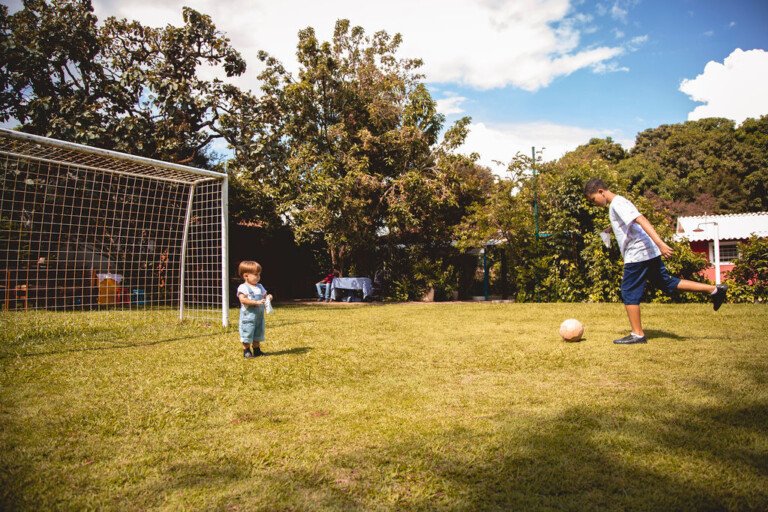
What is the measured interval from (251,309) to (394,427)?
10.4ft

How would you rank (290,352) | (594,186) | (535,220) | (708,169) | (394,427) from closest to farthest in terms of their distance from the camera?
(394,427), (290,352), (594,186), (535,220), (708,169)

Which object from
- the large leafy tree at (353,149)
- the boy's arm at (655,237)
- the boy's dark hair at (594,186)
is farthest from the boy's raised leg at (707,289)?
the large leafy tree at (353,149)

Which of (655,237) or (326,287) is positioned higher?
(655,237)

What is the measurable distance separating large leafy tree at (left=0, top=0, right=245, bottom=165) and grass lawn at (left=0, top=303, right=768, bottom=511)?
389 inches

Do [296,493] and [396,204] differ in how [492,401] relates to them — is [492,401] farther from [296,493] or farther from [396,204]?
[396,204]

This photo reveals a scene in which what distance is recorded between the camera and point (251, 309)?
5.69 metres

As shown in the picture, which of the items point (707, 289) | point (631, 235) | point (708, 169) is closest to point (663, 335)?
point (707, 289)

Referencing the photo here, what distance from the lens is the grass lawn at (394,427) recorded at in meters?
2.18

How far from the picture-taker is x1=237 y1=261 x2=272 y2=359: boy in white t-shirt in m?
5.58

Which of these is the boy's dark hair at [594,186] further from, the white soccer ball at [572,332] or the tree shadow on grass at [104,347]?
the tree shadow on grass at [104,347]

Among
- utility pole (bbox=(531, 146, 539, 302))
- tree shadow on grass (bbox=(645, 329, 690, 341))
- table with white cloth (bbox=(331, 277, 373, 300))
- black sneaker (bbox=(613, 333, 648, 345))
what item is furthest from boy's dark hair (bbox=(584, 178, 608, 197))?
table with white cloth (bbox=(331, 277, 373, 300))

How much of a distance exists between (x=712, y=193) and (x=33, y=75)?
41.6m

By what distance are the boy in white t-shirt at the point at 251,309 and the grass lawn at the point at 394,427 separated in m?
0.36

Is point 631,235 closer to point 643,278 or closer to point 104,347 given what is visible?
point 643,278
